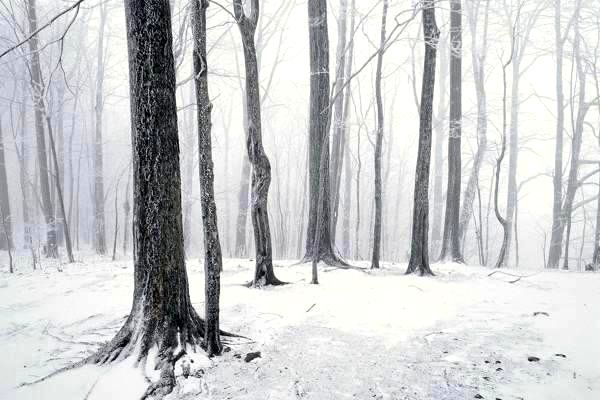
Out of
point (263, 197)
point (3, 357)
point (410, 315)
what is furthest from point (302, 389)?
point (263, 197)

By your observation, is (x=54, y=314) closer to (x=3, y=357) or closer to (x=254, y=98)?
(x=3, y=357)

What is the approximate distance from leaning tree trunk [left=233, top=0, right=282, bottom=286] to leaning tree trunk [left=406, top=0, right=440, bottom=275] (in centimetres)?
272

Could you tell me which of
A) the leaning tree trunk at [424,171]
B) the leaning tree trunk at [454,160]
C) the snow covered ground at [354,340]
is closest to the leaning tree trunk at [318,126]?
the snow covered ground at [354,340]

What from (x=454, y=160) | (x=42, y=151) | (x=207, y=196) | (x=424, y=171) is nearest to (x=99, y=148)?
(x=42, y=151)

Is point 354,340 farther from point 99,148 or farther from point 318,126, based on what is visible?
point 99,148

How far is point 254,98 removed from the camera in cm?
547

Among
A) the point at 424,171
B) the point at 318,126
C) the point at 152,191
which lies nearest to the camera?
the point at 152,191

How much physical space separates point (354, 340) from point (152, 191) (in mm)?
2351

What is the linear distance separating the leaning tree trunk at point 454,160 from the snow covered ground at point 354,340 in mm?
2922

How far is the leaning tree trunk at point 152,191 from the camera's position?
9.34ft

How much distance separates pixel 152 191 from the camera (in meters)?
2.88

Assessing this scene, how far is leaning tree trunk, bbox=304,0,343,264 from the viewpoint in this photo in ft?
23.0

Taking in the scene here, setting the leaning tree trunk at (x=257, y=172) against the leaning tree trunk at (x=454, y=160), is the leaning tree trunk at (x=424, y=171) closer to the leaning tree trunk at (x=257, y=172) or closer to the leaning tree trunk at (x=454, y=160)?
the leaning tree trunk at (x=454, y=160)

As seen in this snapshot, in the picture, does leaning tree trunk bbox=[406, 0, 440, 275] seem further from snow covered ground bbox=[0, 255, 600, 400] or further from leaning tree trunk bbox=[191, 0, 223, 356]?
leaning tree trunk bbox=[191, 0, 223, 356]
